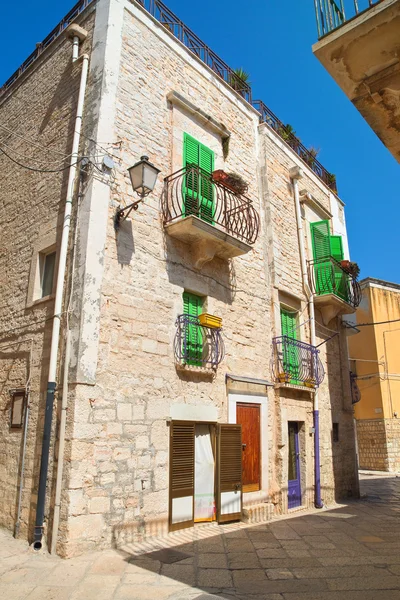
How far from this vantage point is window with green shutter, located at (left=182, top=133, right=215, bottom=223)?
8672 mm

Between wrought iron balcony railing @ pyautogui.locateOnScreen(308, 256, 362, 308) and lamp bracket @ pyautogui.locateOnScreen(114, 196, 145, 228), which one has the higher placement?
wrought iron balcony railing @ pyautogui.locateOnScreen(308, 256, 362, 308)

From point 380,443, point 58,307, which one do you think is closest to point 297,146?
point 58,307

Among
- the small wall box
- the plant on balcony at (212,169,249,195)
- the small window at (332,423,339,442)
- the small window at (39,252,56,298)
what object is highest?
the plant on balcony at (212,169,249,195)

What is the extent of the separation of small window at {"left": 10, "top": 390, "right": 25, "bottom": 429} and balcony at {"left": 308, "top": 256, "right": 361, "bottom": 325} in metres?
7.90

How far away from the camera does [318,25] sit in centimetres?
453

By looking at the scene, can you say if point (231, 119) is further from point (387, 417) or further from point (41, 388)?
point (387, 417)

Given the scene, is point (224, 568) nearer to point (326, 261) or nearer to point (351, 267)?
point (326, 261)

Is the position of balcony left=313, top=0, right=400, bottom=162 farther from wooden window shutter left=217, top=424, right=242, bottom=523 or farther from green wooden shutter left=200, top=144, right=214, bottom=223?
wooden window shutter left=217, top=424, right=242, bottom=523

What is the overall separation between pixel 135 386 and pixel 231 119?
708 centimetres

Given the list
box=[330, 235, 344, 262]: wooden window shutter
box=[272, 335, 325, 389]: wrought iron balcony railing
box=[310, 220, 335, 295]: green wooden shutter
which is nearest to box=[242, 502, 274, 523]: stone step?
box=[272, 335, 325, 389]: wrought iron balcony railing

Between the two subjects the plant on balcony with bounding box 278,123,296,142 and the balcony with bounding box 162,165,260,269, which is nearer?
the balcony with bounding box 162,165,260,269

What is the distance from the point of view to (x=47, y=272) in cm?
807

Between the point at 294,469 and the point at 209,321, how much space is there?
4.63m

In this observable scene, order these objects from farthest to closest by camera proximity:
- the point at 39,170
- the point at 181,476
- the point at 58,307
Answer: the point at 39,170 < the point at 181,476 < the point at 58,307
